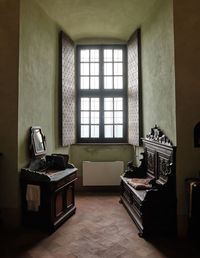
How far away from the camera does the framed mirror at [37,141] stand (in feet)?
12.1

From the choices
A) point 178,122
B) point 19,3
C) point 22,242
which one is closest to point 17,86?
point 19,3

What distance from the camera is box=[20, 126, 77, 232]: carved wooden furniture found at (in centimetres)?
326

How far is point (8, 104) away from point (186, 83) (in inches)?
111

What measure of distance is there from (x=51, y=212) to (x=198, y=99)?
2831mm

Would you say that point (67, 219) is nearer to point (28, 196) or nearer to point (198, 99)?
point (28, 196)

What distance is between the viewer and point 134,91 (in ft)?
17.0

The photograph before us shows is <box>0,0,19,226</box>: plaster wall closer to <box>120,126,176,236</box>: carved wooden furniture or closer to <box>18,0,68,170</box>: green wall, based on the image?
<box>18,0,68,170</box>: green wall

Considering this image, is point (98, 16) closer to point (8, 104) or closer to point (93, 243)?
point (8, 104)

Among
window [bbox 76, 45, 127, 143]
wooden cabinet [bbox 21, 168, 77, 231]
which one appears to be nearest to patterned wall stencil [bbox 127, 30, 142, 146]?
window [bbox 76, 45, 127, 143]

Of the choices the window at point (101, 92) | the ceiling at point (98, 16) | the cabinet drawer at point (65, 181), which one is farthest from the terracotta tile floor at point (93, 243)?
the ceiling at point (98, 16)

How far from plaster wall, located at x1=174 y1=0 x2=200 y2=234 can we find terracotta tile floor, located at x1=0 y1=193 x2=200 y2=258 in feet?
1.83

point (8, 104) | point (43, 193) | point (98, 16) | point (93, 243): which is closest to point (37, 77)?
point (8, 104)


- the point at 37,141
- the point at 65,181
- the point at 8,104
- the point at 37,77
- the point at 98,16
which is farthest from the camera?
the point at 98,16

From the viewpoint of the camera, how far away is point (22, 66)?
3498 mm
